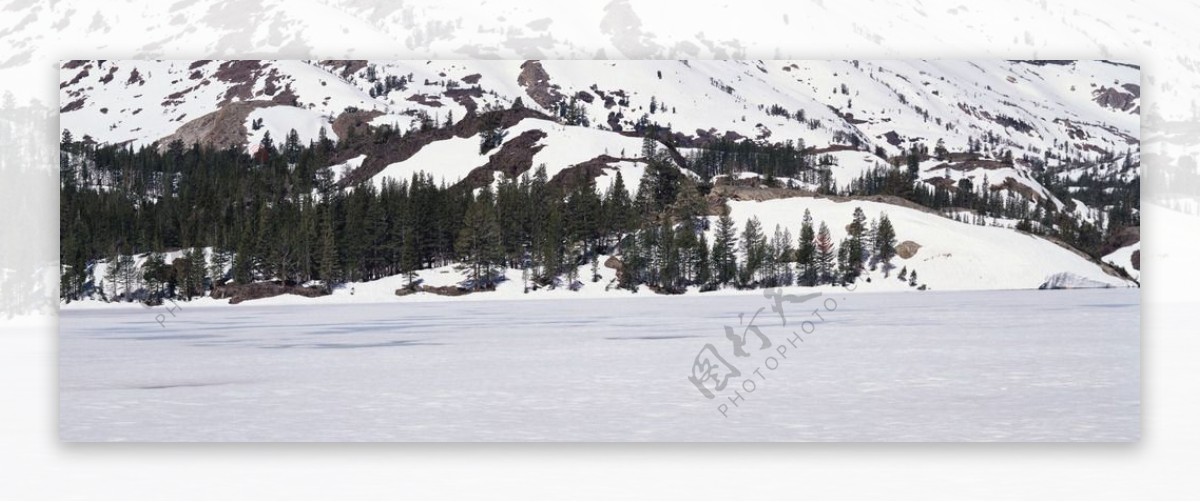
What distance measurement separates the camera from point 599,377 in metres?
20.6

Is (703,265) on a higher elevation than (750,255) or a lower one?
lower

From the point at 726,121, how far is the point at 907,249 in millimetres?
93228

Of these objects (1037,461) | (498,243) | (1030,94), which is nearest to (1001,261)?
(498,243)

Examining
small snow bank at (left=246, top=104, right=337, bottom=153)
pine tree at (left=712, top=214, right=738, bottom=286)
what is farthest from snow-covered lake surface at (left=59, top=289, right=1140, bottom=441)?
small snow bank at (left=246, top=104, right=337, bottom=153)

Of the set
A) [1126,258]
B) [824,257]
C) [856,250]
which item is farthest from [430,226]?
[1126,258]

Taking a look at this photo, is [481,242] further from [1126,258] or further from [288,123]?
[288,123]

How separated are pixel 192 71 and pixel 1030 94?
93303mm

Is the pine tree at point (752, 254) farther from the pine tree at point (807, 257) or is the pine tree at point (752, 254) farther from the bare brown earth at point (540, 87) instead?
the bare brown earth at point (540, 87)

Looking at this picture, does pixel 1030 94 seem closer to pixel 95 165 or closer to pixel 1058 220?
pixel 1058 220

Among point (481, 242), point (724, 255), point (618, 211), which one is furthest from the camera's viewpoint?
point (618, 211)

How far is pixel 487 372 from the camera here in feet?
70.8

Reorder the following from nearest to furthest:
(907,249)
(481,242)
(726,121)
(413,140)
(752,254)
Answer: (907,249) < (752,254) < (481,242) < (413,140) < (726,121)

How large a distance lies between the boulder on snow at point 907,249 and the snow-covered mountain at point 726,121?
394mm

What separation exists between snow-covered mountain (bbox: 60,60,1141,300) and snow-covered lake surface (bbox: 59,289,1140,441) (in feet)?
17.1
